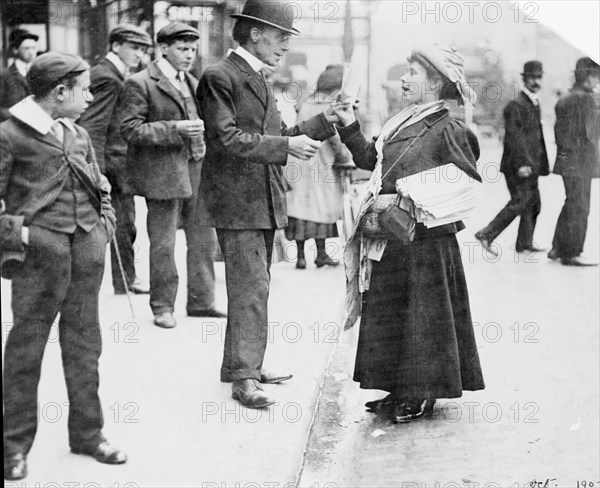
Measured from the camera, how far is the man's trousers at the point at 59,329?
347cm

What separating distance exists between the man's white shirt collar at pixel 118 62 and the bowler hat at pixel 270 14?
0.45 meters

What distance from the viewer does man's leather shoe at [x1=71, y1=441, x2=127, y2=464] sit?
3.66m

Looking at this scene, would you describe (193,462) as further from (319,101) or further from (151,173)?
(319,101)

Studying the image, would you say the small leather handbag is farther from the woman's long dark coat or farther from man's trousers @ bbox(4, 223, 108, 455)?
man's trousers @ bbox(4, 223, 108, 455)

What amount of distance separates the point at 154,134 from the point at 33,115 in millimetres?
473

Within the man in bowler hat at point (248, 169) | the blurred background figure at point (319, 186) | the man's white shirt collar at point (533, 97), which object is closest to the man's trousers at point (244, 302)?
the man in bowler hat at point (248, 169)

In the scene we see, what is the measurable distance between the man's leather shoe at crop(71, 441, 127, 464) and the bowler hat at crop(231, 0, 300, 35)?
163cm

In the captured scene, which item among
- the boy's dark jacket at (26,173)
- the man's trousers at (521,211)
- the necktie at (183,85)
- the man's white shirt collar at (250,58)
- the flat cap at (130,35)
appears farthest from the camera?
the man's trousers at (521,211)

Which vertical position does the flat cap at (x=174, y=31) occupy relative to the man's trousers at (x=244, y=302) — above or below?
above

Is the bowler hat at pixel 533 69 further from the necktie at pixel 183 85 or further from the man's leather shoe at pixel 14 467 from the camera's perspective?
the man's leather shoe at pixel 14 467

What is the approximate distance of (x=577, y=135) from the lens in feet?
14.4

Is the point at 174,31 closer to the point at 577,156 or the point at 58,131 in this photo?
the point at 58,131

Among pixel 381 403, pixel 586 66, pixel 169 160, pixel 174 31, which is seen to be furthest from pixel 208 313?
pixel 586 66

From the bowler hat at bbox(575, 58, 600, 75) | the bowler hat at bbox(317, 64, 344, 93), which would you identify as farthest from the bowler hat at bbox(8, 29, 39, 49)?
the bowler hat at bbox(575, 58, 600, 75)
